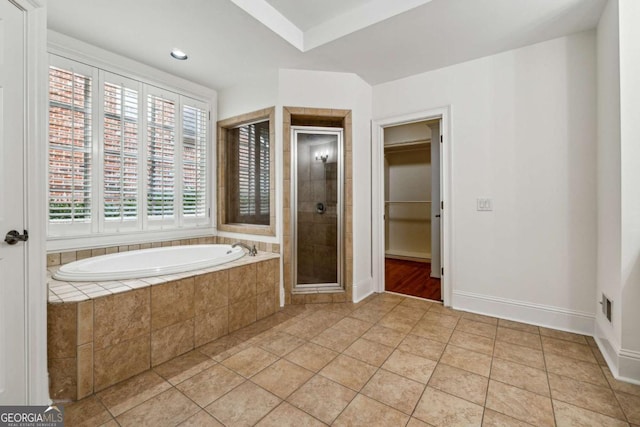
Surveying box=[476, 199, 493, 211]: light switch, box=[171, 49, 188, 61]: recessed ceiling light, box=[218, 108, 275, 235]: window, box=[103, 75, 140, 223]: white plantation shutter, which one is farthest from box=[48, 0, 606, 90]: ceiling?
box=[476, 199, 493, 211]: light switch

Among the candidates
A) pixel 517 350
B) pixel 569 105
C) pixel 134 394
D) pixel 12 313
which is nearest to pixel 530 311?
pixel 517 350

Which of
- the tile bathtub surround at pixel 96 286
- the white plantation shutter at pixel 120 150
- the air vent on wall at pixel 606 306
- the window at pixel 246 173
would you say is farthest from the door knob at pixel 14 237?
the air vent on wall at pixel 606 306

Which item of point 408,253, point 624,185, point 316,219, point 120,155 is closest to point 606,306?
point 624,185

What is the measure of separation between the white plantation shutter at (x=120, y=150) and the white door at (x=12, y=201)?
130cm

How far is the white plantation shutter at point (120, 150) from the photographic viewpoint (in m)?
2.49

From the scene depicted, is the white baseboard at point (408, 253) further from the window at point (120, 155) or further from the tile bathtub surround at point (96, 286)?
the tile bathtub surround at point (96, 286)

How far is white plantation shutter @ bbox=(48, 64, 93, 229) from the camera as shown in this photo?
2.20 m

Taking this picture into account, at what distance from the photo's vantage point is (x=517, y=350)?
1.93 meters

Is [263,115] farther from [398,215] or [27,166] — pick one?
[398,215]

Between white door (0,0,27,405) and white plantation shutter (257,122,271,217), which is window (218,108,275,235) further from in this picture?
white door (0,0,27,405)

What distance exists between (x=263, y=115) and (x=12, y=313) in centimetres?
238

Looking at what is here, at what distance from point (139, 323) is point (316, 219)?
183 cm

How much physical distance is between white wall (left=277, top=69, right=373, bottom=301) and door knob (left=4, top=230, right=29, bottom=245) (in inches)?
77.6

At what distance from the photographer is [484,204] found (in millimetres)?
2527
